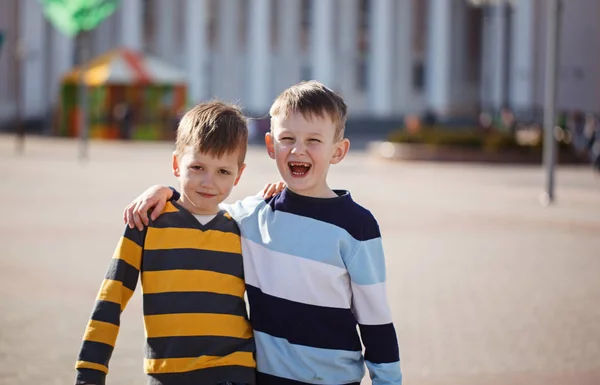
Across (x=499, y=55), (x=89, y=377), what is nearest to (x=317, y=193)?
(x=89, y=377)

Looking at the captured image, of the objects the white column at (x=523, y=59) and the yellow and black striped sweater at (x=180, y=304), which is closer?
the yellow and black striped sweater at (x=180, y=304)

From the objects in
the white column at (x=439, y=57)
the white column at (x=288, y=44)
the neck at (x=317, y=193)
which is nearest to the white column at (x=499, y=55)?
the white column at (x=439, y=57)

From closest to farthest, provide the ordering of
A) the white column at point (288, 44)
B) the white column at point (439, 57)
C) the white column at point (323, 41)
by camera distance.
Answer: the white column at point (439, 57) → the white column at point (323, 41) → the white column at point (288, 44)

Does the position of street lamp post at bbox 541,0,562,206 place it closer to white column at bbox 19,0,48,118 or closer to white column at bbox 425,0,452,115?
white column at bbox 425,0,452,115

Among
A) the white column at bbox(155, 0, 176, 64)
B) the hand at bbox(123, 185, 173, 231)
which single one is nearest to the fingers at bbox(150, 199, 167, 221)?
the hand at bbox(123, 185, 173, 231)

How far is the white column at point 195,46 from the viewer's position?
6425cm

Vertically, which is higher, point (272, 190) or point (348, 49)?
point (348, 49)

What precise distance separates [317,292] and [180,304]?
423 millimetres

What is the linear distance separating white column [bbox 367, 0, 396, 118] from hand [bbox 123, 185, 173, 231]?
58467mm

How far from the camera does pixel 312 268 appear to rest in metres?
3.61

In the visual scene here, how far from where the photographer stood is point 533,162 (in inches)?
1200

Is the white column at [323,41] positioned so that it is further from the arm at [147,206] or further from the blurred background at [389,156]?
the arm at [147,206]

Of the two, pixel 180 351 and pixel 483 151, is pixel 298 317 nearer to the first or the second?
pixel 180 351

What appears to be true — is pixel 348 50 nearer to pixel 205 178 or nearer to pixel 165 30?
pixel 165 30
